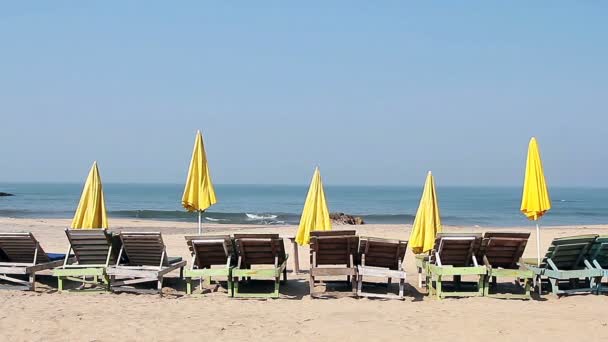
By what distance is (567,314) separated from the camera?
8.09 m

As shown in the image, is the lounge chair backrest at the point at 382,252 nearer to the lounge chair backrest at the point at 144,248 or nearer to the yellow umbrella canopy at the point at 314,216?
the yellow umbrella canopy at the point at 314,216

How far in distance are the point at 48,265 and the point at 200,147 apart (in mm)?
2974

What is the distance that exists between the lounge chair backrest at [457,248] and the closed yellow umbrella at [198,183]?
3747 millimetres

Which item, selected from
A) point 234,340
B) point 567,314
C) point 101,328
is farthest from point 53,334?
point 567,314

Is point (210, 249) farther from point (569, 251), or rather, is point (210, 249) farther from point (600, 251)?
point (600, 251)

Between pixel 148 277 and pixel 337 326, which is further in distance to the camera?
pixel 148 277

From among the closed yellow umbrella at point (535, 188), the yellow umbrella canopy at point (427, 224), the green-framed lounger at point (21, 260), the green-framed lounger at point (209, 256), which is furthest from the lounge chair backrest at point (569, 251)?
the green-framed lounger at point (21, 260)

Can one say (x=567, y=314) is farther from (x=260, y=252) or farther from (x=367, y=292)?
(x=260, y=252)

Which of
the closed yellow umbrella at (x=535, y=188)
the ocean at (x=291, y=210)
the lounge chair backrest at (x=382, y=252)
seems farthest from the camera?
the ocean at (x=291, y=210)

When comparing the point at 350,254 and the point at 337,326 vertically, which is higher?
the point at 350,254

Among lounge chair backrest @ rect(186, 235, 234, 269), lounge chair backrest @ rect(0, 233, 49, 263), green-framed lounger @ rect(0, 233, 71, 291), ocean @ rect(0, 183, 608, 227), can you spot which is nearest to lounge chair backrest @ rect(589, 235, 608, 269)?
lounge chair backrest @ rect(186, 235, 234, 269)

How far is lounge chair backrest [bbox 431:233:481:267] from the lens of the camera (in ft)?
29.8

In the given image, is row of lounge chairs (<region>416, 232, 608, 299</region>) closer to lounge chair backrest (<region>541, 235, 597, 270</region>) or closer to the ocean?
lounge chair backrest (<region>541, 235, 597, 270</region>)

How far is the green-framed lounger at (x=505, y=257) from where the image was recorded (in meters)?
9.02
